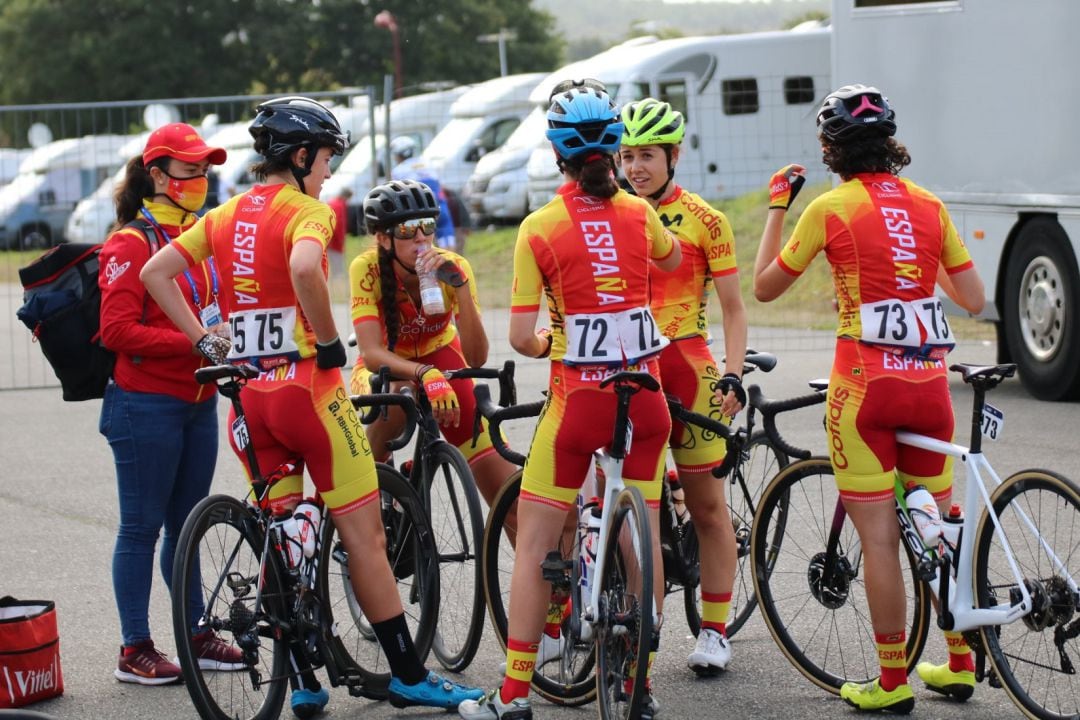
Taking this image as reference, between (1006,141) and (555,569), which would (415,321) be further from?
(1006,141)

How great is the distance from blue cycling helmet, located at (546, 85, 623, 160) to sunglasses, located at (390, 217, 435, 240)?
105cm

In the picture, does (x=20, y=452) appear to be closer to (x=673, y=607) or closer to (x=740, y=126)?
(x=673, y=607)

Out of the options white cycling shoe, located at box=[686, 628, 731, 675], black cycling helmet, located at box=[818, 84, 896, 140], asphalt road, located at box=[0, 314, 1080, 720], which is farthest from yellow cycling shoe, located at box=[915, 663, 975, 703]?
black cycling helmet, located at box=[818, 84, 896, 140]

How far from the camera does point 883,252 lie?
5.35 m

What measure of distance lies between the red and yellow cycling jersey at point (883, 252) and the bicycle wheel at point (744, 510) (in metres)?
1.10

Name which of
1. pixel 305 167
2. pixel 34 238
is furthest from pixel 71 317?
pixel 34 238

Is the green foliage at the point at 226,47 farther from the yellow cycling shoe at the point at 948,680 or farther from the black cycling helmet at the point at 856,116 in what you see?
the yellow cycling shoe at the point at 948,680

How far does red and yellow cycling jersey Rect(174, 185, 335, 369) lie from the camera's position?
209 inches

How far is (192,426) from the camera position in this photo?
6328 mm

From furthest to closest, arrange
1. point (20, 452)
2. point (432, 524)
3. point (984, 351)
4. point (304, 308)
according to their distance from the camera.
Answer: point (984, 351) → point (20, 452) → point (432, 524) → point (304, 308)

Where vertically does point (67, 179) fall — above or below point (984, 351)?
above

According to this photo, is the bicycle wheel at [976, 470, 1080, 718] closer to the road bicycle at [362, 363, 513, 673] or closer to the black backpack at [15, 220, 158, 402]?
the road bicycle at [362, 363, 513, 673]

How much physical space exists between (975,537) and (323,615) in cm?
216

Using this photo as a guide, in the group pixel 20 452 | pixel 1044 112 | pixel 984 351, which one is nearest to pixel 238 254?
pixel 20 452
